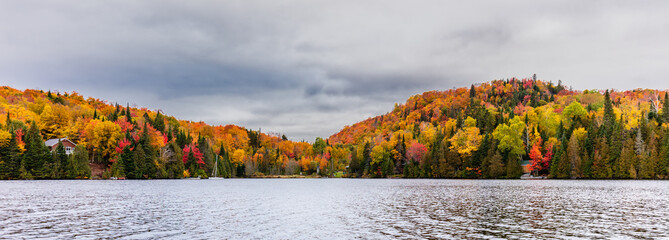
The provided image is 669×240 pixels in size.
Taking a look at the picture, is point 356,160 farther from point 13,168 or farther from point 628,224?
point 628,224

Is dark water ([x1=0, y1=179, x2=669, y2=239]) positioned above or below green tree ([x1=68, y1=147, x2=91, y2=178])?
below

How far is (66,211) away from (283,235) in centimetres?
2224

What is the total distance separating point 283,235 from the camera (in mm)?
26344

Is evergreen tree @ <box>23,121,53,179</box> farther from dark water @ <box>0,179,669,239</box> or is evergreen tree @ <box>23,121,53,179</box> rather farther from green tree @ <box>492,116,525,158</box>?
green tree @ <box>492,116,525,158</box>

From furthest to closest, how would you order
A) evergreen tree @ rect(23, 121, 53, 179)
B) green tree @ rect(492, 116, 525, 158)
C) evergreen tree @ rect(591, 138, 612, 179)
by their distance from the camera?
green tree @ rect(492, 116, 525, 158) → evergreen tree @ rect(591, 138, 612, 179) → evergreen tree @ rect(23, 121, 53, 179)

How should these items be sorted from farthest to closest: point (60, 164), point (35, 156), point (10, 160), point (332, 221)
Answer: point (60, 164) < point (35, 156) < point (10, 160) < point (332, 221)

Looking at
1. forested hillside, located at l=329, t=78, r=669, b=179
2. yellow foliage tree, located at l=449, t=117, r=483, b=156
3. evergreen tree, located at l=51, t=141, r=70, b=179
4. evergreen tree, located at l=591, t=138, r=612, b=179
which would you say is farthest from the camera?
yellow foliage tree, located at l=449, t=117, r=483, b=156

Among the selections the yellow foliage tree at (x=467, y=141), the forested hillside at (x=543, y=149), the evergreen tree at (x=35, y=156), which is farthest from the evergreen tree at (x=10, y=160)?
the yellow foliage tree at (x=467, y=141)

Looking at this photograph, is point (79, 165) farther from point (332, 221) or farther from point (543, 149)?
point (543, 149)

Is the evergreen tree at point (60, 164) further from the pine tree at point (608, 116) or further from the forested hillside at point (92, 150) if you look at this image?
the pine tree at point (608, 116)

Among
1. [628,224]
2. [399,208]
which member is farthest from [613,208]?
[399,208]

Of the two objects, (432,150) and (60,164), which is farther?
(432,150)

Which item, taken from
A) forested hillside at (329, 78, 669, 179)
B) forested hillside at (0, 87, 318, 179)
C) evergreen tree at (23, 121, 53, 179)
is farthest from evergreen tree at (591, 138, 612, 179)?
evergreen tree at (23, 121, 53, 179)

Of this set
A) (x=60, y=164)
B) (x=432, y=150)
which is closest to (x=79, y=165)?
(x=60, y=164)
